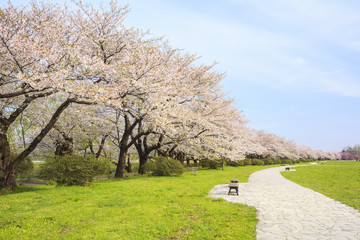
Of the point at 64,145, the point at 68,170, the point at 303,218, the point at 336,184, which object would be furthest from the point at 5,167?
the point at 336,184

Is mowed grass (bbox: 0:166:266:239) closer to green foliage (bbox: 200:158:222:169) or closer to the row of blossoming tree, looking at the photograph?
the row of blossoming tree

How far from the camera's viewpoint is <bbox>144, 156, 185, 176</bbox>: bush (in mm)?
21812

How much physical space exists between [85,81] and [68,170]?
17.5 feet

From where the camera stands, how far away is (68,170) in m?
13.7

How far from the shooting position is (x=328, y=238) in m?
5.77

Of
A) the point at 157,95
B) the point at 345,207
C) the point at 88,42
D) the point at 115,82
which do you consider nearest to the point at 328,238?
the point at 345,207

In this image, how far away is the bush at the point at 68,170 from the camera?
532 inches

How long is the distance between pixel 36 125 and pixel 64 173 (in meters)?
8.32

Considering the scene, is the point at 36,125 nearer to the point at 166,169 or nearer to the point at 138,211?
the point at 166,169

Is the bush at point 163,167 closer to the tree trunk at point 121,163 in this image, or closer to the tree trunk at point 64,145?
the tree trunk at point 121,163

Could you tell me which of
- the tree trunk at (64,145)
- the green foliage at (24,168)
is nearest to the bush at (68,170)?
the green foliage at (24,168)

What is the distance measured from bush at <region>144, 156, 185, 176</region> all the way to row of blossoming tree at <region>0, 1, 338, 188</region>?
1926 mm

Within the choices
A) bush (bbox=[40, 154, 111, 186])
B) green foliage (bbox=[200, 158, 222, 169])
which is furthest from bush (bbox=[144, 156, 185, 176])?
green foliage (bbox=[200, 158, 222, 169])

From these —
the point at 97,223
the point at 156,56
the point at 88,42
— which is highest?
the point at 88,42
